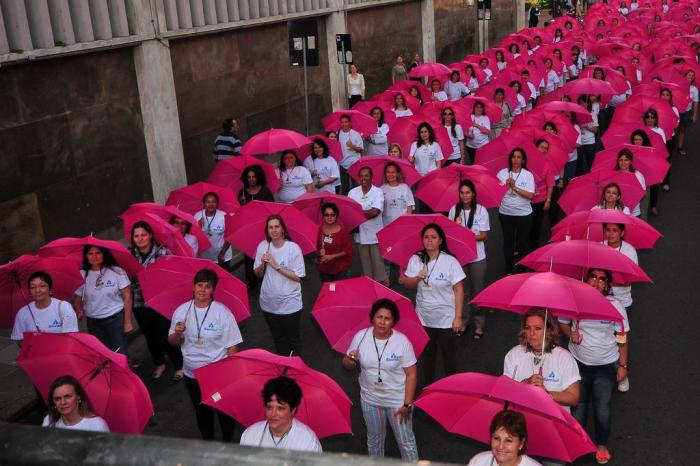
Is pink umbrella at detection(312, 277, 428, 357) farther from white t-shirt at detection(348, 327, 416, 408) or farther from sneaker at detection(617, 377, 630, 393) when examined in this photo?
sneaker at detection(617, 377, 630, 393)

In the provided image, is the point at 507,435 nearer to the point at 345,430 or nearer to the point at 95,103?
the point at 345,430

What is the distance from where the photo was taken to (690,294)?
379 inches

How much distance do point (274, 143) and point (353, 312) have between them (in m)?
5.57

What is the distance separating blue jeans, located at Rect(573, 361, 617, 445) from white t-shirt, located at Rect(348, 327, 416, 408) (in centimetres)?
141

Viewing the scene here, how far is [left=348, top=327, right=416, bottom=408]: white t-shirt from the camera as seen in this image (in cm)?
551

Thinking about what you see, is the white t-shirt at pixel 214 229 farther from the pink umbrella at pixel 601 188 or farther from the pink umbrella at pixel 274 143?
the pink umbrella at pixel 601 188

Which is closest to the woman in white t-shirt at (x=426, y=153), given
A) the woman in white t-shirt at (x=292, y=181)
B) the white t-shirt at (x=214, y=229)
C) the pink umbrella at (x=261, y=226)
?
the woman in white t-shirt at (x=292, y=181)

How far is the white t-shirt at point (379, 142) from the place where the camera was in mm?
13625

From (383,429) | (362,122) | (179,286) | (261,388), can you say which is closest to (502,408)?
(261,388)

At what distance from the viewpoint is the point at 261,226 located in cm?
791

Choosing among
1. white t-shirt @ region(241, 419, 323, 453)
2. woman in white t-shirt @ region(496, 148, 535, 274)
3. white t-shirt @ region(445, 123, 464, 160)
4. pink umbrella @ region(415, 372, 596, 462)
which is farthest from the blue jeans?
white t-shirt @ region(445, 123, 464, 160)

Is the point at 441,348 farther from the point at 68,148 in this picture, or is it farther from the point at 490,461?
the point at 68,148

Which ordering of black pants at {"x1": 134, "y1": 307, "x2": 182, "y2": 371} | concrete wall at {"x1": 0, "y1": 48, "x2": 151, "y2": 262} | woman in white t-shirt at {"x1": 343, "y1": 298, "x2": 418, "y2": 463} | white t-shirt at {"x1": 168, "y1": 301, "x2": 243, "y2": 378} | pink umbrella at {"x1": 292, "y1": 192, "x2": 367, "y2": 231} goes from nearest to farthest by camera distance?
1. woman in white t-shirt at {"x1": 343, "y1": 298, "x2": 418, "y2": 463}
2. white t-shirt at {"x1": 168, "y1": 301, "x2": 243, "y2": 378}
3. black pants at {"x1": 134, "y1": 307, "x2": 182, "y2": 371}
4. pink umbrella at {"x1": 292, "y1": 192, "x2": 367, "y2": 231}
5. concrete wall at {"x1": 0, "y1": 48, "x2": 151, "y2": 262}

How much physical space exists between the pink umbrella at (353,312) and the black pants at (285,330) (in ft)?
4.67
